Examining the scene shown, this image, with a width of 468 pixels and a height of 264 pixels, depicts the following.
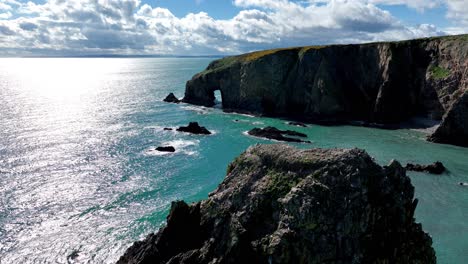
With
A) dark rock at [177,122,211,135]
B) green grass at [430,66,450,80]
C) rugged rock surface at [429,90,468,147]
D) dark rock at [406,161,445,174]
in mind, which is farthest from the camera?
dark rock at [177,122,211,135]

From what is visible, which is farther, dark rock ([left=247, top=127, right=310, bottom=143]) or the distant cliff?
the distant cliff

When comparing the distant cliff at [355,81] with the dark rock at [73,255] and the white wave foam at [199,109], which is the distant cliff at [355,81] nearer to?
the white wave foam at [199,109]

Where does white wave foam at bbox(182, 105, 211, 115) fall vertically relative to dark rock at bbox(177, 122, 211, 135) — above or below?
below

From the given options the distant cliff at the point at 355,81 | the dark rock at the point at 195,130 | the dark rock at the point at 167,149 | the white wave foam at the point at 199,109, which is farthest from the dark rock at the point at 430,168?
the white wave foam at the point at 199,109

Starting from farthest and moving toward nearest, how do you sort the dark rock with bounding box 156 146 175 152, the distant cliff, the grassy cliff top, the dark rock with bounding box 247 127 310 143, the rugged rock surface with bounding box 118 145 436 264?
the grassy cliff top → the distant cliff → the dark rock with bounding box 247 127 310 143 → the dark rock with bounding box 156 146 175 152 → the rugged rock surface with bounding box 118 145 436 264

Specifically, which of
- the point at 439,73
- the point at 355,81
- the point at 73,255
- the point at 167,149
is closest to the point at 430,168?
the point at 439,73

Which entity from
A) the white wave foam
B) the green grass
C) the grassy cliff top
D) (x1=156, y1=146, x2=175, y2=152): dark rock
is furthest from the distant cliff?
(x1=156, y1=146, x2=175, y2=152): dark rock

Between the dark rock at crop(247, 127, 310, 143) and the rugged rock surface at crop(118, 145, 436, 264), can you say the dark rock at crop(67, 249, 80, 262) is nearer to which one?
the rugged rock surface at crop(118, 145, 436, 264)
